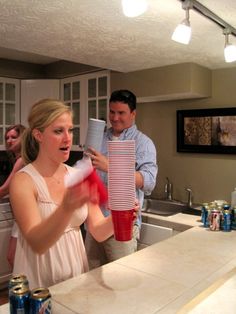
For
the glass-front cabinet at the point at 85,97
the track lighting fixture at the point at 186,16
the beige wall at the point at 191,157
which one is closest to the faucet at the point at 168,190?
the beige wall at the point at 191,157

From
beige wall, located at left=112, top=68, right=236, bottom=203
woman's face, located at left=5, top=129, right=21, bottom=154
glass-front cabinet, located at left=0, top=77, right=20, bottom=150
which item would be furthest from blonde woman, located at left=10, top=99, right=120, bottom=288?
glass-front cabinet, located at left=0, top=77, right=20, bottom=150

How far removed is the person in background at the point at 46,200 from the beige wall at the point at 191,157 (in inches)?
67.3

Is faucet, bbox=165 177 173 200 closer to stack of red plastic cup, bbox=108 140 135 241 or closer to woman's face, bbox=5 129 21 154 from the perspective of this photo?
woman's face, bbox=5 129 21 154

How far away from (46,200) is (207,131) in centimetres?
204

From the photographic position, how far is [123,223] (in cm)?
98

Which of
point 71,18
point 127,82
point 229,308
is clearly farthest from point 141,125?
point 229,308

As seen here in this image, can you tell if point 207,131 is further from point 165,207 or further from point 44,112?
point 44,112

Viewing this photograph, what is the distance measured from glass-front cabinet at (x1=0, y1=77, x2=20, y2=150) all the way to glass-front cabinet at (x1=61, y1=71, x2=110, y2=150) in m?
0.50

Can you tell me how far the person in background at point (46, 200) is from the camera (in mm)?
1108

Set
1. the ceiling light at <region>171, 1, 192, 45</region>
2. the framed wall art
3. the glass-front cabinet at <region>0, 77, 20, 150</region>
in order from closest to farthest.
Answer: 1. the ceiling light at <region>171, 1, 192, 45</region>
2. the framed wall art
3. the glass-front cabinet at <region>0, 77, 20, 150</region>

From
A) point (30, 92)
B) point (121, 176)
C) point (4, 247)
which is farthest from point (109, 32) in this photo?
point (4, 247)

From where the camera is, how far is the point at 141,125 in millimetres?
3381

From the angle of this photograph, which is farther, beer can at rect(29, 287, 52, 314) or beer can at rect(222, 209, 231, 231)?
beer can at rect(222, 209, 231, 231)

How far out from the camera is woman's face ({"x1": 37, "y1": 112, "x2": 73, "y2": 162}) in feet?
3.91
